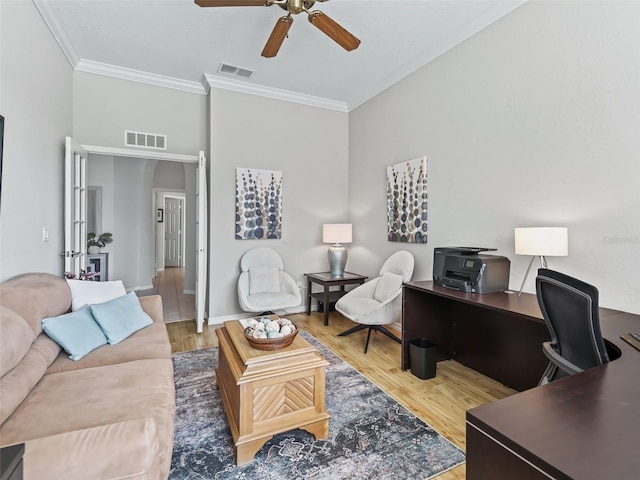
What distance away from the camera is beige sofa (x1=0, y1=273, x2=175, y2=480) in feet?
3.22

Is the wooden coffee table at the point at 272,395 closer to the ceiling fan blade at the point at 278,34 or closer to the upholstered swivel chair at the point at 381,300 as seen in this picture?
the upholstered swivel chair at the point at 381,300

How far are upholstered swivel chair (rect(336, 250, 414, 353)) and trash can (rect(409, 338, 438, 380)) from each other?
0.48 m

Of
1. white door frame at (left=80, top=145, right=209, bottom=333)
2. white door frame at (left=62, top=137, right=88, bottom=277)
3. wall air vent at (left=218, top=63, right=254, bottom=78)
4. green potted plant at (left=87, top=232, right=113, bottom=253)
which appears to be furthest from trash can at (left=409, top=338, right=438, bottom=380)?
green potted plant at (left=87, top=232, right=113, bottom=253)

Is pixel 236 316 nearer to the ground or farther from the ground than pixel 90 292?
nearer to the ground

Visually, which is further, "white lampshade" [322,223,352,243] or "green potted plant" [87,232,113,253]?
"green potted plant" [87,232,113,253]

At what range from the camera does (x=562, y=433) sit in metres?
0.73

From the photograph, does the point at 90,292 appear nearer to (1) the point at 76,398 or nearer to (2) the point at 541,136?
(1) the point at 76,398

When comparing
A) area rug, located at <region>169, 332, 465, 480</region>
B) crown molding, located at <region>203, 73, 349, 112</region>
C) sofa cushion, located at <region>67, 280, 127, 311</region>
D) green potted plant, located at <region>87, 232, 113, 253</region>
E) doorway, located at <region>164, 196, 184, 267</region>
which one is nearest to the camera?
area rug, located at <region>169, 332, 465, 480</region>

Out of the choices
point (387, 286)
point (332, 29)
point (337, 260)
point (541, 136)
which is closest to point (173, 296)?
point (337, 260)

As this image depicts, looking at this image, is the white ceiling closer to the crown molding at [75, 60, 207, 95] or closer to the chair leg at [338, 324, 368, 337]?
the crown molding at [75, 60, 207, 95]

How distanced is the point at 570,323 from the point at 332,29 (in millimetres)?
2319

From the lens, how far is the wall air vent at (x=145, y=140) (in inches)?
150

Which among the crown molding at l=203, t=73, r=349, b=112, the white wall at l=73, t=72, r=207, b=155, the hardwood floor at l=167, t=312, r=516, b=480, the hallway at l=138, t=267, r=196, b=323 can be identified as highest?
the crown molding at l=203, t=73, r=349, b=112

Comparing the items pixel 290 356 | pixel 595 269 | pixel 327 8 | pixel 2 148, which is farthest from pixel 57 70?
pixel 595 269
